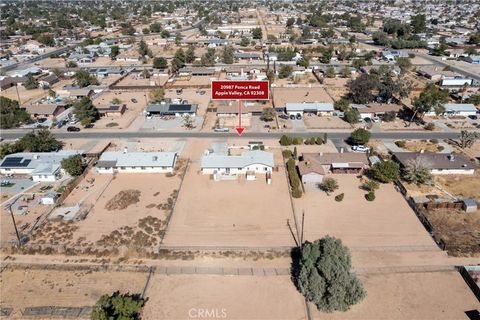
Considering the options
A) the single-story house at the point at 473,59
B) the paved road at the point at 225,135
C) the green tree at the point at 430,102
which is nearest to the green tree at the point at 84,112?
the paved road at the point at 225,135

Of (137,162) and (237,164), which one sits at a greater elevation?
(237,164)

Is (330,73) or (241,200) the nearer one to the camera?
(241,200)

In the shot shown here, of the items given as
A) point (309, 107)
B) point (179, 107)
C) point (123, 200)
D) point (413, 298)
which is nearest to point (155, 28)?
point (179, 107)

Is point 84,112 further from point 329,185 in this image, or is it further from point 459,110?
point 459,110

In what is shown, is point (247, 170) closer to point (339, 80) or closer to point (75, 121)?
point (75, 121)

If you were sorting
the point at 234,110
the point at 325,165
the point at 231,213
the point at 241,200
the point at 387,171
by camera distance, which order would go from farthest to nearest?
1. the point at 234,110
2. the point at 325,165
3. the point at 387,171
4. the point at 241,200
5. the point at 231,213

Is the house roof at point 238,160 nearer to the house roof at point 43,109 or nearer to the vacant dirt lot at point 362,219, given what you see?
the vacant dirt lot at point 362,219

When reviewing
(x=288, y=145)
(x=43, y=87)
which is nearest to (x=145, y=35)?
(x=43, y=87)
